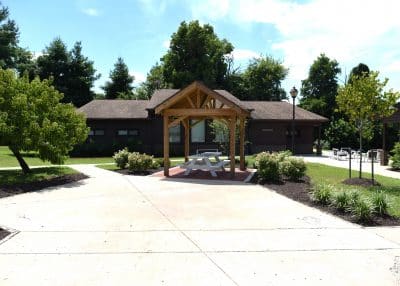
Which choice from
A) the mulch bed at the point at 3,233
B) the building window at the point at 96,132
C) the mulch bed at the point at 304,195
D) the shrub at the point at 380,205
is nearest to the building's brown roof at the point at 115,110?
the building window at the point at 96,132

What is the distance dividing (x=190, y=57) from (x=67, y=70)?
13967 millimetres

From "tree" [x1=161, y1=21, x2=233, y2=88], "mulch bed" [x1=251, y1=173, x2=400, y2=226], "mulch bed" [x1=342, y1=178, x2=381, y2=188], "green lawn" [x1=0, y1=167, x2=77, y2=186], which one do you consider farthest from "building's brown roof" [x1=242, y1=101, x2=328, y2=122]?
"green lawn" [x1=0, y1=167, x2=77, y2=186]

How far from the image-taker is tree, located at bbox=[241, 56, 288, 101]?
58.6 m

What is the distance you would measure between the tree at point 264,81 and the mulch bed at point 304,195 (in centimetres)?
4256

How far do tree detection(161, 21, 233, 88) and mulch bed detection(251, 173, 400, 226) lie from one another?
1332 inches

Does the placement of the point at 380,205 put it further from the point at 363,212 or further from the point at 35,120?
the point at 35,120

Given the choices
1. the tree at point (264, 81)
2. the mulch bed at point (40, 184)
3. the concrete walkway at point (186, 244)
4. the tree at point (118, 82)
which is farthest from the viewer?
the tree at point (264, 81)

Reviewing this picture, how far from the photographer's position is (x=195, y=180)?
15688 millimetres

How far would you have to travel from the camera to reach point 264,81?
193ft

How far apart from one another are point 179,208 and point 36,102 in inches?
317

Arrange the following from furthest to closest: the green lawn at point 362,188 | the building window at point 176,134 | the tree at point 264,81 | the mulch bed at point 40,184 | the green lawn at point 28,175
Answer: the tree at point 264,81 → the building window at point 176,134 → the green lawn at point 28,175 → the mulch bed at point 40,184 → the green lawn at point 362,188

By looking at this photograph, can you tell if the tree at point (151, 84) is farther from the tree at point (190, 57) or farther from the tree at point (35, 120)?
the tree at point (35, 120)

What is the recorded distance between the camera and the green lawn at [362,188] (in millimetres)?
10847

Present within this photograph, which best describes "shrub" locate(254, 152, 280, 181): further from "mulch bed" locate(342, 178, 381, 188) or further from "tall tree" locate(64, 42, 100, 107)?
"tall tree" locate(64, 42, 100, 107)
